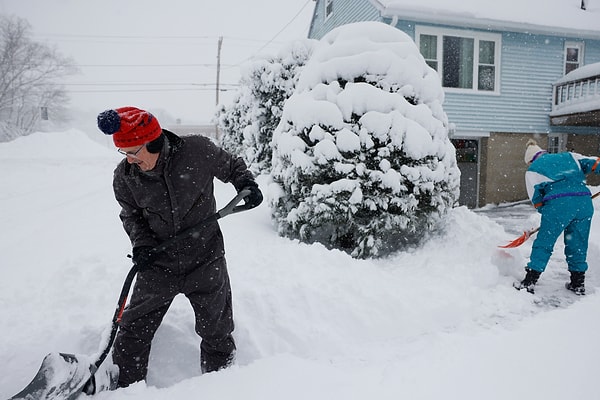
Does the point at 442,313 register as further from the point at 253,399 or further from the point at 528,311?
the point at 253,399

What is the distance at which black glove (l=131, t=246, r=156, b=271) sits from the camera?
2.32 metres

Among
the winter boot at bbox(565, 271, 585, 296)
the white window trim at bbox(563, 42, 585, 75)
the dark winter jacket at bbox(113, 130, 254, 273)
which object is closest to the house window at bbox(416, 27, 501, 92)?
the white window trim at bbox(563, 42, 585, 75)

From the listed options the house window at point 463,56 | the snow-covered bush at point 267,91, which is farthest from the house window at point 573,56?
the snow-covered bush at point 267,91

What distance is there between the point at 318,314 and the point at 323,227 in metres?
1.72

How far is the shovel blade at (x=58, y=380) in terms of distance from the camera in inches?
83.7

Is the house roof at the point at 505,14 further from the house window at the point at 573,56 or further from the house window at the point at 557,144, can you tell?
the house window at the point at 557,144

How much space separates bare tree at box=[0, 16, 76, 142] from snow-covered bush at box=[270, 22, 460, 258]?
113 feet

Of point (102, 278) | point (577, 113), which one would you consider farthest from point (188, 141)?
point (577, 113)

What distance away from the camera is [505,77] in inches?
431

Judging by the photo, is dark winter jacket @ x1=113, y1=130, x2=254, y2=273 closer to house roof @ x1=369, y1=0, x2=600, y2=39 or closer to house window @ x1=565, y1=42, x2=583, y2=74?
house roof @ x1=369, y1=0, x2=600, y2=39

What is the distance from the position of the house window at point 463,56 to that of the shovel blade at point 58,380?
10.4 meters

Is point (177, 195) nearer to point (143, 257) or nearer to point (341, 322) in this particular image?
point (143, 257)

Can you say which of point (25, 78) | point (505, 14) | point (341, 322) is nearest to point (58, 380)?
point (341, 322)

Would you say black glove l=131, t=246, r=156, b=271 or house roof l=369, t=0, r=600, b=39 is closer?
black glove l=131, t=246, r=156, b=271
